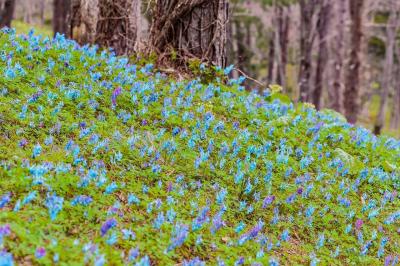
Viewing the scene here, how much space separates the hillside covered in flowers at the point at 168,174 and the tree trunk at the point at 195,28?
1.07 m

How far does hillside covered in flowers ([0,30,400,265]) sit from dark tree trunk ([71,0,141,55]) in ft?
7.85

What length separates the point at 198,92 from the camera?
7914 mm

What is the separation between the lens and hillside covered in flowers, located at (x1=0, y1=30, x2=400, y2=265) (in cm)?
407

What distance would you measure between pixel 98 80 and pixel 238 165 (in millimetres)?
2569

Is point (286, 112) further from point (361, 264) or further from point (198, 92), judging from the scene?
point (361, 264)

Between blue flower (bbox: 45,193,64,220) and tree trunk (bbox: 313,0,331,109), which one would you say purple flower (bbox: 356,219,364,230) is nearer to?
blue flower (bbox: 45,193,64,220)

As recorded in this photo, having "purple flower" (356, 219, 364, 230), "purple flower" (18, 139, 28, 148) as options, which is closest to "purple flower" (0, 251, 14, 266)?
"purple flower" (18, 139, 28, 148)

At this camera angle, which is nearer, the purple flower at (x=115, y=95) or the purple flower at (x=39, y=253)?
the purple flower at (x=39, y=253)

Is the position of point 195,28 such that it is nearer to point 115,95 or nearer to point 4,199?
point 115,95

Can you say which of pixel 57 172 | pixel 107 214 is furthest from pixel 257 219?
pixel 57 172

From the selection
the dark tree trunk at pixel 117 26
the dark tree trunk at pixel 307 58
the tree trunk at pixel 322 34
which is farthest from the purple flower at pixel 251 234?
the tree trunk at pixel 322 34

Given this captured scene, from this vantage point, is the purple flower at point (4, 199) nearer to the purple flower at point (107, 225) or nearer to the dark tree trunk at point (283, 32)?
the purple flower at point (107, 225)

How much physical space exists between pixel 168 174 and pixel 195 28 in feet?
14.8

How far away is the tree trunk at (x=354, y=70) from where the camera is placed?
53.4ft
